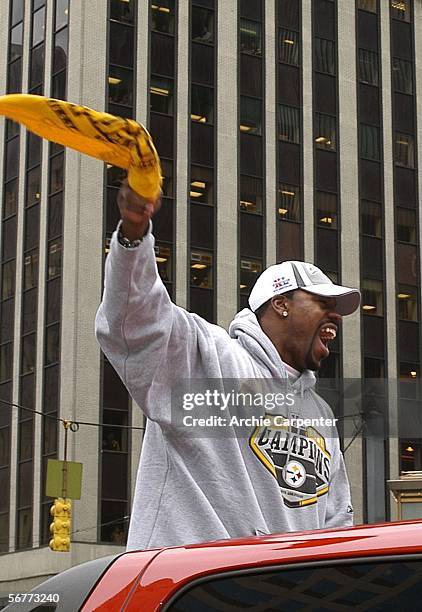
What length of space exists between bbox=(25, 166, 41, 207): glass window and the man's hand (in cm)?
3848

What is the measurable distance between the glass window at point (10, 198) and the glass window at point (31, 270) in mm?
2070

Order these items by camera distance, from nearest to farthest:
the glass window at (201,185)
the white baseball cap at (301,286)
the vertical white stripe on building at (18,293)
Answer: the white baseball cap at (301,286), the vertical white stripe on building at (18,293), the glass window at (201,185)

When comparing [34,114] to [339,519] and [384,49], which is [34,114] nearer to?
[339,519]

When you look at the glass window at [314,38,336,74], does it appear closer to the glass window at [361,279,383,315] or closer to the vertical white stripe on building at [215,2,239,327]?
the vertical white stripe on building at [215,2,239,327]

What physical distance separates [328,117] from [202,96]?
4.82 meters

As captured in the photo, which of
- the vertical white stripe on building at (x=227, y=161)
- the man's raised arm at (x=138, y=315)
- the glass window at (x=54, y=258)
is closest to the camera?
the man's raised arm at (x=138, y=315)

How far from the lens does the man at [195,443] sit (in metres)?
3.79

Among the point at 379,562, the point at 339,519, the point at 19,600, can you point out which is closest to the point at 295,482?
the point at 339,519

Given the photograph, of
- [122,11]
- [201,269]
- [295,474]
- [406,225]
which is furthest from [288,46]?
[295,474]

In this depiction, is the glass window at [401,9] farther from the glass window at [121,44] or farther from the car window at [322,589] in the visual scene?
the car window at [322,589]

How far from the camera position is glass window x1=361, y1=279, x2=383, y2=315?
44.2 metres

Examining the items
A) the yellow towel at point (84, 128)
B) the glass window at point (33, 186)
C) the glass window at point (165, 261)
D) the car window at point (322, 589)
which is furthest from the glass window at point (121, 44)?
the car window at point (322, 589)

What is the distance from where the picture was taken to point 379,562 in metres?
2.56

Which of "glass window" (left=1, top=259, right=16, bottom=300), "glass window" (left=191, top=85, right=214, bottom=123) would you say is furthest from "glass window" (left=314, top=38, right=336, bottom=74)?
"glass window" (left=1, top=259, right=16, bottom=300)
